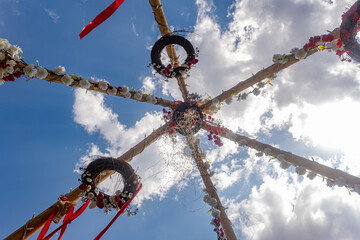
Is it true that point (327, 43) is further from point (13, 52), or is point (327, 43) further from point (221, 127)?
point (13, 52)

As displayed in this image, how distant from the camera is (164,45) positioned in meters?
7.07

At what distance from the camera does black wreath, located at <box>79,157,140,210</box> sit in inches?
211

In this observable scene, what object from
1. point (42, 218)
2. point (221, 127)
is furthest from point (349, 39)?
point (42, 218)

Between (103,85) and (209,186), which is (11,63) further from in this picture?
(209,186)

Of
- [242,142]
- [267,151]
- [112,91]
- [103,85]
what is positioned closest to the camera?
[267,151]

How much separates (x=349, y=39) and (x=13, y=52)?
815cm

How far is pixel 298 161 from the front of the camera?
18.6 ft

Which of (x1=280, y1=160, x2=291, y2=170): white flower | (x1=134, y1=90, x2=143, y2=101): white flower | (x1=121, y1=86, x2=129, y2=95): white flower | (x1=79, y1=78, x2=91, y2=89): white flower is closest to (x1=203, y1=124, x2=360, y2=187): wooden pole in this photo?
(x1=280, y1=160, x2=291, y2=170): white flower

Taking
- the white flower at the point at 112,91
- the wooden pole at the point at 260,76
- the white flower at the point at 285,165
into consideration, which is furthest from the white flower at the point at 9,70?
the white flower at the point at 285,165

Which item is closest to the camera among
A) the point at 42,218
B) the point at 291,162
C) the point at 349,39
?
the point at 349,39

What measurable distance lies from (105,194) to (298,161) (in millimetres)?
5718

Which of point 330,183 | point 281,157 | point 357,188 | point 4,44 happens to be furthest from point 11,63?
point 357,188

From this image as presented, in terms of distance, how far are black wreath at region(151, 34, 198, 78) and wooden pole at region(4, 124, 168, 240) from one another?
2.17 metres

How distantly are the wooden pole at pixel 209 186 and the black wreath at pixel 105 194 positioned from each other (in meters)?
3.13
